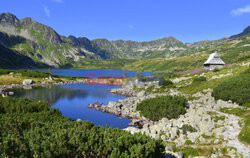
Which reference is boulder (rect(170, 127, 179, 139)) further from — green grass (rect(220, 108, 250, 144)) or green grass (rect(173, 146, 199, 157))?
green grass (rect(220, 108, 250, 144))

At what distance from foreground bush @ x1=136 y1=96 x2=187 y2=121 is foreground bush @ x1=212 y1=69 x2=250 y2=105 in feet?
27.2

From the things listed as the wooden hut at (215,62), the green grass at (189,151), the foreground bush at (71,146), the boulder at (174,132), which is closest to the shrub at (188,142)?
the green grass at (189,151)

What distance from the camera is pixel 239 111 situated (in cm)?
2961

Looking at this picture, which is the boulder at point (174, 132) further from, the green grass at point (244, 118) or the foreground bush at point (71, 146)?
the foreground bush at point (71, 146)

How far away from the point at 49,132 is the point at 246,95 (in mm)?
36172

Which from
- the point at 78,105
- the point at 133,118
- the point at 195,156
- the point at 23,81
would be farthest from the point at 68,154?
the point at 23,81

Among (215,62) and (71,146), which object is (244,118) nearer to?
(71,146)

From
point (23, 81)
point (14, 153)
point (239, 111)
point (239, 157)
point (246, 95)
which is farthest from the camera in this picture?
point (23, 81)

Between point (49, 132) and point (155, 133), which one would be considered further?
point (155, 133)

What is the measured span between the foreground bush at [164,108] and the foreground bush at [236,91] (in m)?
8.29

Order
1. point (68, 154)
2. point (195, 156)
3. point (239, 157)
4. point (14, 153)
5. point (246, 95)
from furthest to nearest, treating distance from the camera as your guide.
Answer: point (246, 95) → point (195, 156) → point (239, 157) → point (68, 154) → point (14, 153)

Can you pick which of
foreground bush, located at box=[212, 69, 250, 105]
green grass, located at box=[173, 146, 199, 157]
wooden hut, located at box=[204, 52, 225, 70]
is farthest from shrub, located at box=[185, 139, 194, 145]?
wooden hut, located at box=[204, 52, 225, 70]

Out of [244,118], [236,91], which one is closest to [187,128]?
[244,118]

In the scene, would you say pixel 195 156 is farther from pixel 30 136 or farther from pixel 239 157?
pixel 30 136
